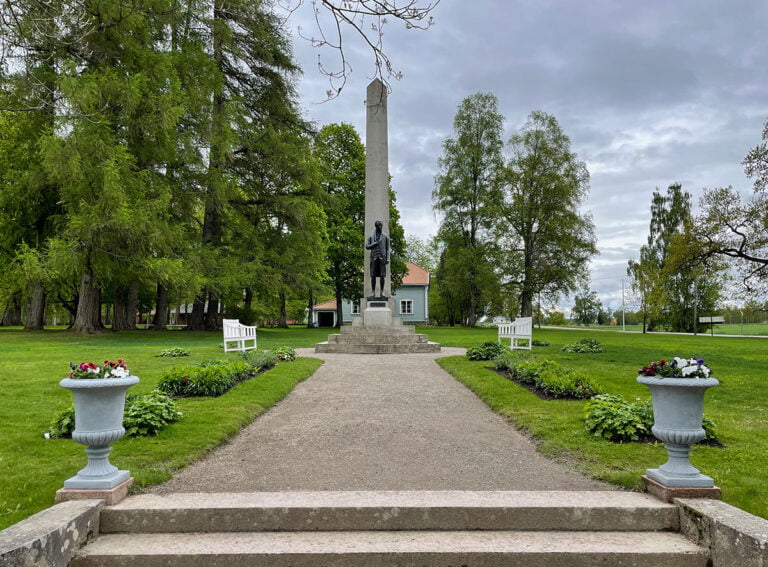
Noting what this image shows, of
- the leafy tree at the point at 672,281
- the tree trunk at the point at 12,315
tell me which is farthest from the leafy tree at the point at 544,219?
the tree trunk at the point at 12,315

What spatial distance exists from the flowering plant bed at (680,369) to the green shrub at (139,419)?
16.7 ft

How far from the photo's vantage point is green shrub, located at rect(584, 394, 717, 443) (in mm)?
5293

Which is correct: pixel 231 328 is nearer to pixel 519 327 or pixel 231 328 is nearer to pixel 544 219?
pixel 519 327

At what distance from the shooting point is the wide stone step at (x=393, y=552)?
3.11 meters

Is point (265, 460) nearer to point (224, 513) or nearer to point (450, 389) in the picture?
point (224, 513)

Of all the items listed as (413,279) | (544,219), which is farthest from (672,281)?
(413,279)

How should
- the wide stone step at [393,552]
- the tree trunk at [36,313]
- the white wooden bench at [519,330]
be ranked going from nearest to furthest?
the wide stone step at [393,552]
the white wooden bench at [519,330]
the tree trunk at [36,313]

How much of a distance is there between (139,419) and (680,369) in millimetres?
5393

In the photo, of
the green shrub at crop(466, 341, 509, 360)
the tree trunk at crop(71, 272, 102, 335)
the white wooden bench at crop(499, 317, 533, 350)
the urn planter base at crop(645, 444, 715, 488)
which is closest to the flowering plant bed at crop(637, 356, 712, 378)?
the urn planter base at crop(645, 444, 715, 488)

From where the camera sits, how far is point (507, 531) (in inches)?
136

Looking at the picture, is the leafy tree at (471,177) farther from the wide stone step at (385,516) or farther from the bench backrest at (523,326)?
the wide stone step at (385,516)

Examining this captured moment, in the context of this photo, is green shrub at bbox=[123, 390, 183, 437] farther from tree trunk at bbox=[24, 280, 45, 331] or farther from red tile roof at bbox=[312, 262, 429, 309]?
red tile roof at bbox=[312, 262, 429, 309]

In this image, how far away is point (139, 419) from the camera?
545 centimetres

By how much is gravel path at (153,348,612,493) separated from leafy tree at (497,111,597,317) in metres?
30.8
